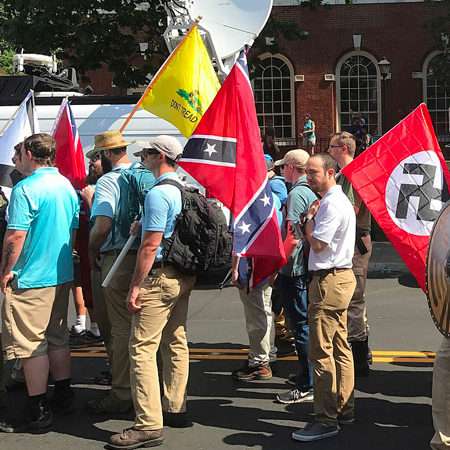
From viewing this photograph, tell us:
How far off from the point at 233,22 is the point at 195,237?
5.91 metres

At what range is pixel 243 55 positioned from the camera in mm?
5832

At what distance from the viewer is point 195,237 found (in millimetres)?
5070

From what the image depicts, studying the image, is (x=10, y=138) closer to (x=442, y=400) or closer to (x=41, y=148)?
(x=41, y=148)

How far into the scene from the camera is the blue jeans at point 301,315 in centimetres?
579

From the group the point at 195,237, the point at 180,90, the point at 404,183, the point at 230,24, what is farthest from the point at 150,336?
the point at 230,24

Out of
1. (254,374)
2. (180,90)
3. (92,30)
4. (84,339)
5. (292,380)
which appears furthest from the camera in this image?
(92,30)

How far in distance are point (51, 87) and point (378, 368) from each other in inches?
299

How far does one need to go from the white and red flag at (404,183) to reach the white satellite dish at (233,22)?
5.02 meters

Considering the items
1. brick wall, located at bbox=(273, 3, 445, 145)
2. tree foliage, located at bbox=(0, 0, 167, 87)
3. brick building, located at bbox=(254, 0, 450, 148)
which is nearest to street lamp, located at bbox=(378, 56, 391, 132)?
brick building, located at bbox=(254, 0, 450, 148)

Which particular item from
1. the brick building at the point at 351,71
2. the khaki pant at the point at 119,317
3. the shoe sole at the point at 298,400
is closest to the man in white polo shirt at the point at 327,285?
the shoe sole at the point at 298,400

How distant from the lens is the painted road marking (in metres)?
6.86

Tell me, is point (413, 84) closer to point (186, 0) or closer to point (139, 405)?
point (186, 0)

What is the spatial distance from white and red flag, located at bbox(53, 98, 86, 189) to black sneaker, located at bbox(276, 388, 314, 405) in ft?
9.28

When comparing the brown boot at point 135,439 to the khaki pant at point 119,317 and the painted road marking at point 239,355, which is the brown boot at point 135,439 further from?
the painted road marking at point 239,355
